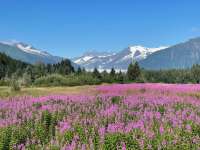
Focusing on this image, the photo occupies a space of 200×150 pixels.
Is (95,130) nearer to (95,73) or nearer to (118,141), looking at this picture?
(118,141)

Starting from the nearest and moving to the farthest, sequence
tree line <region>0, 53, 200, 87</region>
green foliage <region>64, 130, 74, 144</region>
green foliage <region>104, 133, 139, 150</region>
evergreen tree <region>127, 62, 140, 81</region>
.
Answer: green foliage <region>104, 133, 139, 150</region> → green foliage <region>64, 130, 74, 144</region> → tree line <region>0, 53, 200, 87</region> → evergreen tree <region>127, 62, 140, 81</region>

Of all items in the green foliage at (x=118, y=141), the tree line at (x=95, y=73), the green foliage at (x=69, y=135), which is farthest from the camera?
the tree line at (x=95, y=73)

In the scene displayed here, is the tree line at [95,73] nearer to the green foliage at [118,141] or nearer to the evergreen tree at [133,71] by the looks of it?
the evergreen tree at [133,71]

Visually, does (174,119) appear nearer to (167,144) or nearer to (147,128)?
(147,128)

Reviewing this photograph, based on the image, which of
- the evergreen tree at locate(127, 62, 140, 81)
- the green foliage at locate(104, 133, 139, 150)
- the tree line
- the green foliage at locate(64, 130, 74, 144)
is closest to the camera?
the green foliage at locate(104, 133, 139, 150)

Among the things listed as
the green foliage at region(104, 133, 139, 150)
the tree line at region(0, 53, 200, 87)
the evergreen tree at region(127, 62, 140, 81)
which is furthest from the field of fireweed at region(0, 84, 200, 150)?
the evergreen tree at region(127, 62, 140, 81)

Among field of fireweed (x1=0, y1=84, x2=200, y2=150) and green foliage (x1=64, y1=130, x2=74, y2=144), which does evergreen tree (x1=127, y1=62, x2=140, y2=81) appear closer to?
field of fireweed (x1=0, y1=84, x2=200, y2=150)

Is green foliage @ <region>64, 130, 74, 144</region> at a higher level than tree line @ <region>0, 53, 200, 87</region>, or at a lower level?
lower

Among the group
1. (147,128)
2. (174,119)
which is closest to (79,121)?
(147,128)

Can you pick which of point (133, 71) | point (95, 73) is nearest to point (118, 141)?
point (95, 73)

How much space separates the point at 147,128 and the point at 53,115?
11.5 feet

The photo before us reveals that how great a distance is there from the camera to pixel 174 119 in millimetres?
10305

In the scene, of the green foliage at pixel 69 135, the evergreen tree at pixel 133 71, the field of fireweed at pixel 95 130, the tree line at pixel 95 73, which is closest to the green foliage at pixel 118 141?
the field of fireweed at pixel 95 130

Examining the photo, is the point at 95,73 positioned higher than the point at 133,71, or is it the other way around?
the point at 133,71
